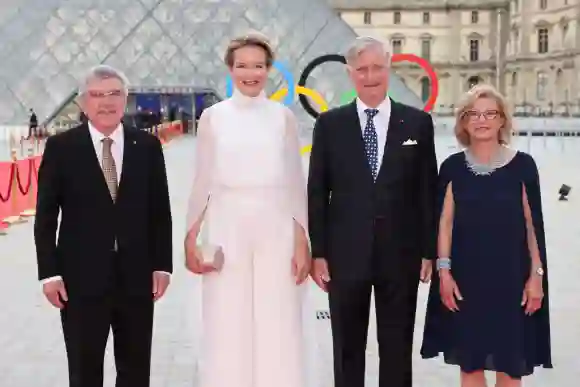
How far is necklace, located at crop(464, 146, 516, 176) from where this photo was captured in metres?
3.83

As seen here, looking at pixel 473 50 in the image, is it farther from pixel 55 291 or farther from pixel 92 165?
pixel 55 291

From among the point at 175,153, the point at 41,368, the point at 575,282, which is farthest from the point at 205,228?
the point at 175,153

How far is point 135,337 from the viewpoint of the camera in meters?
3.72

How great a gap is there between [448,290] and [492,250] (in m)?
0.26

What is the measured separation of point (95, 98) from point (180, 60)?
25.8 meters

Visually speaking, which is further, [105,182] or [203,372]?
[203,372]

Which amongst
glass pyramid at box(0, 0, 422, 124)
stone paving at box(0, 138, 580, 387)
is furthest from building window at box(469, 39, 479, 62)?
stone paving at box(0, 138, 580, 387)

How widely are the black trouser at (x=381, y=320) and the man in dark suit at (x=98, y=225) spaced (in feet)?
2.80

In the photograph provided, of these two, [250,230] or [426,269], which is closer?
[250,230]

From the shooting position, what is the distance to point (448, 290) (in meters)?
3.86

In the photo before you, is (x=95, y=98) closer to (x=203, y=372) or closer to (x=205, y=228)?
(x=205, y=228)

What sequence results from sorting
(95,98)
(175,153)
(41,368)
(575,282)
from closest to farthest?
(95,98), (41,368), (575,282), (175,153)

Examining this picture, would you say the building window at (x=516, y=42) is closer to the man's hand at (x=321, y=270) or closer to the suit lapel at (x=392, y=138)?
the suit lapel at (x=392, y=138)

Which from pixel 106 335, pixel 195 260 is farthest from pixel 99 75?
pixel 106 335
